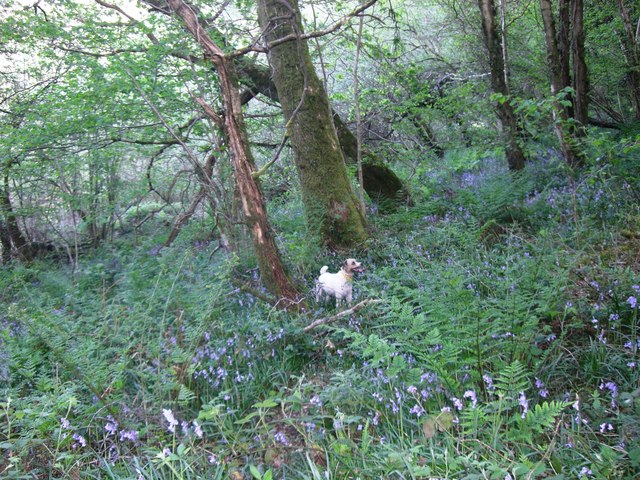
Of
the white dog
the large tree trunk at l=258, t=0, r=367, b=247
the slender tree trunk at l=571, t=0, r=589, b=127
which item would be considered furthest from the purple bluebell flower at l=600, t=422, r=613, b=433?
the slender tree trunk at l=571, t=0, r=589, b=127

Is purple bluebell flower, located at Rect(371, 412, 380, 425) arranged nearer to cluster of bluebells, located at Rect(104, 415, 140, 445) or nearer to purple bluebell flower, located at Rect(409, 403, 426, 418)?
purple bluebell flower, located at Rect(409, 403, 426, 418)

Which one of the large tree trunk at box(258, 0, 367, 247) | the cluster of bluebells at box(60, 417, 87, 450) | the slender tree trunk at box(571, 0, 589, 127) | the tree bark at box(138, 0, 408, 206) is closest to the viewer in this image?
the cluster of bluebells at box(60, 417, 87, 450)

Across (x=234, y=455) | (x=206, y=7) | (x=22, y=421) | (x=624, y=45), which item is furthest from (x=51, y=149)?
(x=624, y=45)

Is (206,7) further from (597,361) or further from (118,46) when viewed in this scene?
(597,361)

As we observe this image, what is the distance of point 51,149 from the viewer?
24.1ft

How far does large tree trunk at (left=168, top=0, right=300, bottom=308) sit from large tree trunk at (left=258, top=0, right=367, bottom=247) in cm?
177

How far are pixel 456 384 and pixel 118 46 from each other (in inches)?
262

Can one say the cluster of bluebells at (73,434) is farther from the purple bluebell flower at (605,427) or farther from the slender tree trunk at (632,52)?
the slender tree trunk at (632,52)

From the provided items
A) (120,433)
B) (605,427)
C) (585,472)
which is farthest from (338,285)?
(585,472)

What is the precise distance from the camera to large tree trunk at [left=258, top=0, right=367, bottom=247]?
6.46 meters

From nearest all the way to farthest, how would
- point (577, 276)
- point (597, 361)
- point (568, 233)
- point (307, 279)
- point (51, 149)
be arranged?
point (597, 361), point (577, 276), point (568, 233), point (307, 279), point (51, 149)

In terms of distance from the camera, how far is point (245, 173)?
4.58 m

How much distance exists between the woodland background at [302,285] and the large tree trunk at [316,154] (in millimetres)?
31

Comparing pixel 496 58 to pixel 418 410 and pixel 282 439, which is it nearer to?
pixel 418 410
